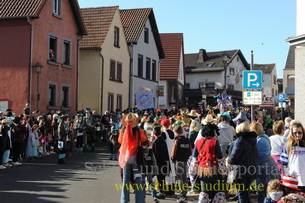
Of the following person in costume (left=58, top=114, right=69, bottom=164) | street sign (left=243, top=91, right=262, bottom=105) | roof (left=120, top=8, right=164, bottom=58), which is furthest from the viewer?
roof (left=120, top=8, right=164, bottom=58)

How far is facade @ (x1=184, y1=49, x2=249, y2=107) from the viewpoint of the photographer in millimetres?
59497

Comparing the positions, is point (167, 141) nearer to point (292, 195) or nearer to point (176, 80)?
point (292, 195)

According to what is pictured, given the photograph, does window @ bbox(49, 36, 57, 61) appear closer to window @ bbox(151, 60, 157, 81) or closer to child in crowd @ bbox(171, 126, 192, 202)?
window @ bbox(151, 60, 157, 81)

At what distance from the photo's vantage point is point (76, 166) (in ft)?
51.8

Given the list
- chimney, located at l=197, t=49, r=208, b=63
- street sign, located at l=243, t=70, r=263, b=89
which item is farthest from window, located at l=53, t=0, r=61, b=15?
chimney, located at l=197, t=49, r=208, b=63

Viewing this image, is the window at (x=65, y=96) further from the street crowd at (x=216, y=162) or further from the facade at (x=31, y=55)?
the street crowd at (x=216, y=162)

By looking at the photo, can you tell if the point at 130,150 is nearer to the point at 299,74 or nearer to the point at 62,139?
the point at 299,74

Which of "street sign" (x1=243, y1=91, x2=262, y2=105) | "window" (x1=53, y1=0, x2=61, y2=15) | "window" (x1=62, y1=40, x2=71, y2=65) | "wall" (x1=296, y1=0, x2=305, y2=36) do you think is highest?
"window" (x1=53, y1=0, x2=61, y2=15)

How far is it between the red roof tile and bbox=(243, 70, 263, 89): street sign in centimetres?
1483

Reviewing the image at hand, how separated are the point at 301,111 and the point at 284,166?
3.33 m

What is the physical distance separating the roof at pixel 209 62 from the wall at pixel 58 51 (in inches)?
1378

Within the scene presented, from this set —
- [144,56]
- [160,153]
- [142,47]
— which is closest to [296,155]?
[160,153]

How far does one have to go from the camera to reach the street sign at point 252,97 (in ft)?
43.3

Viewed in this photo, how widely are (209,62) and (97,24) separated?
112 ft
